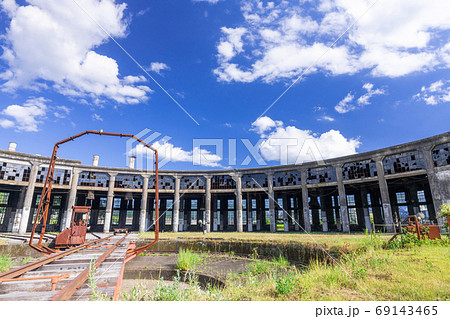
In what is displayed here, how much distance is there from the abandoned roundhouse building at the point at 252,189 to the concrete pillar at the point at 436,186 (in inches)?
2.3

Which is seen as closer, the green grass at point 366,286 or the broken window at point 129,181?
the green grass at point 366,286

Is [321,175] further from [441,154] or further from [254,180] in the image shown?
[441,154]

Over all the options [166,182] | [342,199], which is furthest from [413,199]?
[166,182]

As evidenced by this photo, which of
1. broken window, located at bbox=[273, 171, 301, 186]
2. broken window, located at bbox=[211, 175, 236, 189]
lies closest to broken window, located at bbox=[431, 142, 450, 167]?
broken window, located at bbox=[273, 171, 301, 186]

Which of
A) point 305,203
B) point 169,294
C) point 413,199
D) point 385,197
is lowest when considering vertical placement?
point 169,294

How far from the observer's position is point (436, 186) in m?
18.8

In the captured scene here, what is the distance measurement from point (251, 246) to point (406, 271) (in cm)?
1060

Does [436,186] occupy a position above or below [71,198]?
above

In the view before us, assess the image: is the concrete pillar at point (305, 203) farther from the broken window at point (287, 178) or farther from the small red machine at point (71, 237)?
the small red machine at point (71, 237)

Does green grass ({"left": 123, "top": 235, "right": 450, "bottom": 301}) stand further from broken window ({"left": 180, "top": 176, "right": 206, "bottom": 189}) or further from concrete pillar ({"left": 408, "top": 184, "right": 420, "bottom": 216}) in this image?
broken window ({"left": 180, "top": 176, "right": 206, "bottom": 189})

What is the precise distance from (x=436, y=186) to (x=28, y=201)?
1569 inches

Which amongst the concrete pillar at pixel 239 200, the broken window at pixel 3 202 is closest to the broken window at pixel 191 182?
the concrete pillar at pixel 239 200

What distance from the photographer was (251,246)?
48.9ft

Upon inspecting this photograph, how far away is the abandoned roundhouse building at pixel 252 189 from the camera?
2147cm
